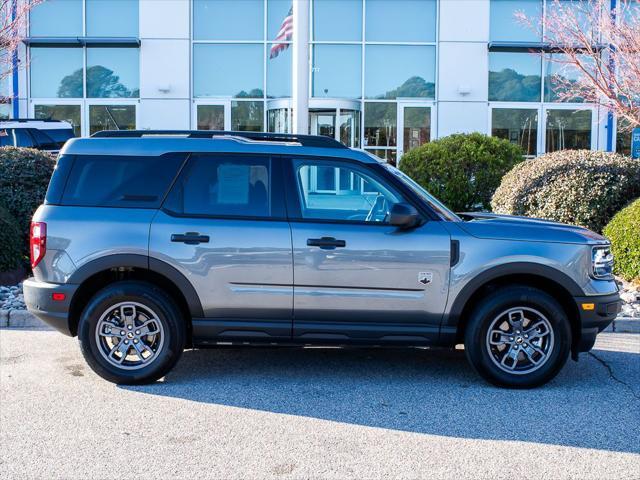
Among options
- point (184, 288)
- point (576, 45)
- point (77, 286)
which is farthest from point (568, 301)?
point (576, 45)

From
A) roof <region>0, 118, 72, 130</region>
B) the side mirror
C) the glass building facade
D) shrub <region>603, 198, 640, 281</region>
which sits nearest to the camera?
the side mirror

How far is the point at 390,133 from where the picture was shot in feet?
70.8

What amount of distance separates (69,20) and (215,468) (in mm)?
19889

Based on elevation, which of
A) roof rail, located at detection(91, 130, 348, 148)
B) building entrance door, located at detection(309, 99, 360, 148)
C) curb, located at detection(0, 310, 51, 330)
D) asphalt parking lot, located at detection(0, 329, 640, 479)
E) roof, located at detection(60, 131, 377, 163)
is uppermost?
building entrance door, located at detection(309, 99, 360, 148)

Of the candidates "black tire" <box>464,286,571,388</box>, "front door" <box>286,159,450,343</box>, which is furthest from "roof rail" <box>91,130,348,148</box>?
"black tire" <box>464,286,571,388</box>

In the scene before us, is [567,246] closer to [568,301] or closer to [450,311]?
[568,301]

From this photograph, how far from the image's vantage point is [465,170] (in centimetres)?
1323

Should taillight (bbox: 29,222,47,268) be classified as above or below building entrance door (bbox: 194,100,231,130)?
below

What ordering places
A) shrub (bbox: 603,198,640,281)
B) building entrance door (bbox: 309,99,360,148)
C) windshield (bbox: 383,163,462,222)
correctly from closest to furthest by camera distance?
1. windshield (bbox: 383,163,462,222)
2. shrub (bbox: 603,198,640,281)
3. building entrance door (bbox: 309,99,360,148)

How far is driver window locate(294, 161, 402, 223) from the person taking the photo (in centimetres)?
602

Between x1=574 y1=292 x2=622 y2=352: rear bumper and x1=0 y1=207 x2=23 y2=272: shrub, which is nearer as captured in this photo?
x1=574 y1=292 x2=622 y2=352: rear bumper

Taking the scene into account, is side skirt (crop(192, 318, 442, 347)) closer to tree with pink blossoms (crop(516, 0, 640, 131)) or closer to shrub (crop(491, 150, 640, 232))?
shrub (crop(491, 150, 640, 232))

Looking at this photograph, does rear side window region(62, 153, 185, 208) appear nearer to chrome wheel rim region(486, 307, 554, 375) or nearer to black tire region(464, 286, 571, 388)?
black tire region(464, 286, 571, 388)

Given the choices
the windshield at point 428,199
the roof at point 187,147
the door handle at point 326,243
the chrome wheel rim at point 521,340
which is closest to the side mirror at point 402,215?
the windshield at point 428,199
